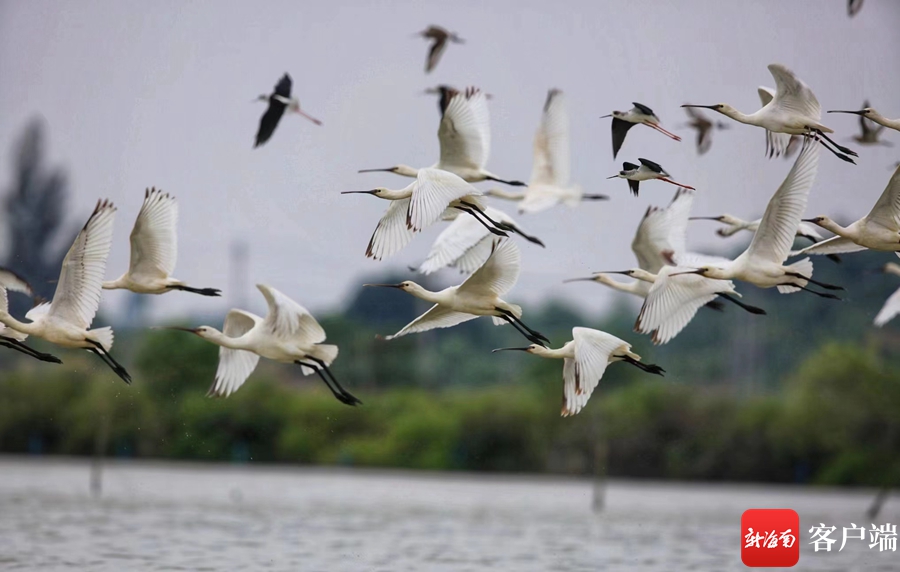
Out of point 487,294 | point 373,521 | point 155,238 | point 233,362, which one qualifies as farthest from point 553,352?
point 373,521

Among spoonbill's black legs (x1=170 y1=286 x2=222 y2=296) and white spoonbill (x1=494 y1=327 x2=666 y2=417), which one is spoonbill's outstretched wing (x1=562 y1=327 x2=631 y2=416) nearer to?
white spoonbill (x1=494 y1=327 x2=666 y2=417)

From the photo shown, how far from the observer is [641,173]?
1391cm

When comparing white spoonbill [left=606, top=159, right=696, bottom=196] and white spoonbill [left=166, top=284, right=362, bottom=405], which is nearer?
white spoonbill [left=606, top=159, right=696, bottom=196]

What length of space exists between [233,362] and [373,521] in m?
15.4

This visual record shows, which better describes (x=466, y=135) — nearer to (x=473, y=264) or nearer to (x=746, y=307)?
(x=473, y=264)

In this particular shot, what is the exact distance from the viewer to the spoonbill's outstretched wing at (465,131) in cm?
1712

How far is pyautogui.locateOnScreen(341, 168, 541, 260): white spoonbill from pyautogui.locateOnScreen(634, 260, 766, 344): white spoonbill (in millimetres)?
1628

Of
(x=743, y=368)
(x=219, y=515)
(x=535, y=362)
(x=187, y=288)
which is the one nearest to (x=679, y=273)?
(x=187, y=288)

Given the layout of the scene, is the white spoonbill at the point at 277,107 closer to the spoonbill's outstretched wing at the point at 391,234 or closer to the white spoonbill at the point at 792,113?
the spoonbill's outstretched wing at the point at 391,234

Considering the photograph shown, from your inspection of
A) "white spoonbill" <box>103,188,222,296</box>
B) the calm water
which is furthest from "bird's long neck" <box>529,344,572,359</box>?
the calm water

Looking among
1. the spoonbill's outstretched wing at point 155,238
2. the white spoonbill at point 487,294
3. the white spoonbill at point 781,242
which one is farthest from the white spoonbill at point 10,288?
the white spoonbill at point 781,242

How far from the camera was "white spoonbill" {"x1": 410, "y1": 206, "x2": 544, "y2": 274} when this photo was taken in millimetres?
15510

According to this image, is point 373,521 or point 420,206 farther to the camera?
point 373,521

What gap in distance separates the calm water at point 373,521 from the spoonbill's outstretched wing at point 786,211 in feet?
32.6
